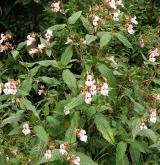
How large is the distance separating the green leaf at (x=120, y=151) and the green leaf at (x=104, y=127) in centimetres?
7

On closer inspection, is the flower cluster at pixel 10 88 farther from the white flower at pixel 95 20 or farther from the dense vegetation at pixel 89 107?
the white flower at pixel 95 20

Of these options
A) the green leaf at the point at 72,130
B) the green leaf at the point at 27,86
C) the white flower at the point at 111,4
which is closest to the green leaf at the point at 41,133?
the green leaf at the point at 72,130

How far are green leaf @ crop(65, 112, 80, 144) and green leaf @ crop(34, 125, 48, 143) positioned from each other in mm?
126

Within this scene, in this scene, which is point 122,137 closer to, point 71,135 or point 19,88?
point 71,135

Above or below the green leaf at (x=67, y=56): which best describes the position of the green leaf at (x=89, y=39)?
above

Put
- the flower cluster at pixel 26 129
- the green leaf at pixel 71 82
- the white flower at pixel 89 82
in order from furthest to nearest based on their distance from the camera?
1. the green leaf at pixel 71 82
2. the flower cluster at pixel 26 129
3. the white flower at pixel 89 82

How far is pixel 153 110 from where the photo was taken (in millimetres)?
2766

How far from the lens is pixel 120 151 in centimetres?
280

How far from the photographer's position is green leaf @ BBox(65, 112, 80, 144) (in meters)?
2.72

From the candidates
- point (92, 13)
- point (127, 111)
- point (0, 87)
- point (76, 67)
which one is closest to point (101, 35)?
point (92, 13)

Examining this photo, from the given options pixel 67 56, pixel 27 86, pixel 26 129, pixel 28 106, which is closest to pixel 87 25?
pixel 67 56

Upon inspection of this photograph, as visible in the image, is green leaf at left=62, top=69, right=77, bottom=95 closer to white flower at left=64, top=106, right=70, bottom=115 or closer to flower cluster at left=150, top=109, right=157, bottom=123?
white flower at left=64, top=106, right=70, bottom=115

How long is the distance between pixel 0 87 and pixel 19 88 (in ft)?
0.70

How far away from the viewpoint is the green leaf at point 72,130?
2725 millimetres
